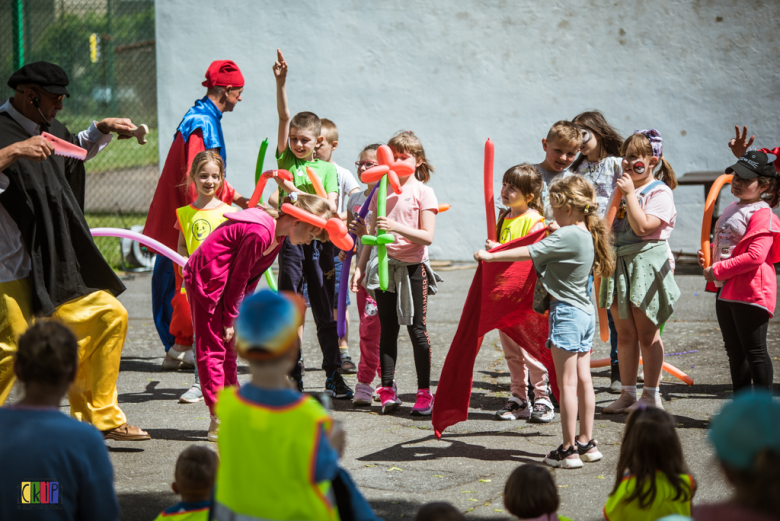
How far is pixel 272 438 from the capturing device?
2.07 metres

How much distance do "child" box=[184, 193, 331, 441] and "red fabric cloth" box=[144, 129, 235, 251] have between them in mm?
1604

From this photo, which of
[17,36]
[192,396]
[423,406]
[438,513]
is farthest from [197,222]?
[17,36]

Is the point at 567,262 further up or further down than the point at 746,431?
further up

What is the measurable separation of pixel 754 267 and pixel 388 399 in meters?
2.50

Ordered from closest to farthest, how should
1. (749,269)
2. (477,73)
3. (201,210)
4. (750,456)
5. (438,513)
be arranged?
(750,456), (438,513), (749,269), (201,210), (477,73)

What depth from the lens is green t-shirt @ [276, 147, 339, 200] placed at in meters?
6.00

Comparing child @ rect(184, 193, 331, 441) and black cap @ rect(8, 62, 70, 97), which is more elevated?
black cap @ rect(8, 62, 70, 97)

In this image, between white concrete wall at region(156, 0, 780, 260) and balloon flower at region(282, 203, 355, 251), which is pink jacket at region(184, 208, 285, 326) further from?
white concrete wall at region(156, 0, 780, 260)

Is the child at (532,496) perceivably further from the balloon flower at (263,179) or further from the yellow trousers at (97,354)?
the balloon flower at (263,179)

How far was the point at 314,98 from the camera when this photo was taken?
→ 12.0 metres

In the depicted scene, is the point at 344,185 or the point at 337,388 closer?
the point at 337,388

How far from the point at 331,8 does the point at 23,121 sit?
27.1 ft

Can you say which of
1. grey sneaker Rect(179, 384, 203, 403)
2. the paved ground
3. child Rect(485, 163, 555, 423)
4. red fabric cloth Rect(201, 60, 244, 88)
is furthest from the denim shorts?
red fabric cloth Rect(201, 60, 244, 88)

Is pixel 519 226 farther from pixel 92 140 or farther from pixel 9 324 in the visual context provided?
pixel 9 324
